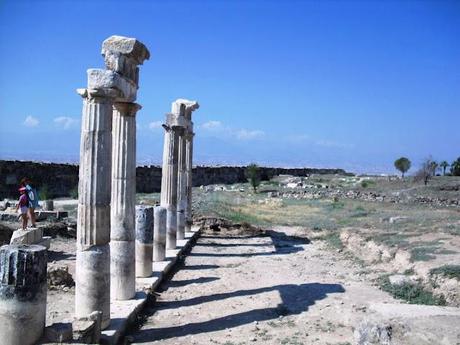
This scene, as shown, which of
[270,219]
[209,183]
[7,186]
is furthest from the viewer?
[209,183]

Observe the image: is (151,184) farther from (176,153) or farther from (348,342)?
(348,342)

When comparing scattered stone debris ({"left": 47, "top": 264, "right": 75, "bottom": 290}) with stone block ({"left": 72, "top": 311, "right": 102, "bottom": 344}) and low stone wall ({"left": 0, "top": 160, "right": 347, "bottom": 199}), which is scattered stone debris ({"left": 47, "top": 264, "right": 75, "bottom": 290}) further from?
low stone wall ({"left": 0, "top": 160, "right": 347, "bottom": 199})

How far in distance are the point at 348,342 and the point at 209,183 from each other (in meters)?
39.8

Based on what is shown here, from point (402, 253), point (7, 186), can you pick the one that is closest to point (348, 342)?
point (402, 253)

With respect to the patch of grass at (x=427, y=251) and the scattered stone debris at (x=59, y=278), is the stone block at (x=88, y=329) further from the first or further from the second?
the patch of grass at (x=427, y=251)

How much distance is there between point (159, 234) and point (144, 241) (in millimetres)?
1808

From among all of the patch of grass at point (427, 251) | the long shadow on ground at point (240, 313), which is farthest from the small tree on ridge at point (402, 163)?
the long shadow on ground at point (240, 313)

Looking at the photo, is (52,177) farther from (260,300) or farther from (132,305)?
(132,305)

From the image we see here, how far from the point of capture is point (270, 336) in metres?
8.59

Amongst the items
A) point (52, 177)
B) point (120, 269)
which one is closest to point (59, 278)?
point (120, 269)

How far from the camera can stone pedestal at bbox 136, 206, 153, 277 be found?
11.8 m

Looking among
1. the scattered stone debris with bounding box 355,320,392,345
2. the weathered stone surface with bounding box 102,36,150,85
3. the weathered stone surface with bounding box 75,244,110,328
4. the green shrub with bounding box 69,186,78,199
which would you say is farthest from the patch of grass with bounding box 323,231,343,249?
the green shrub with bounding box 69,186,78,199

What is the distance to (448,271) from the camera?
1145cm

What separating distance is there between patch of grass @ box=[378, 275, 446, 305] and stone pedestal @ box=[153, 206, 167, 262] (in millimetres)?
5606
